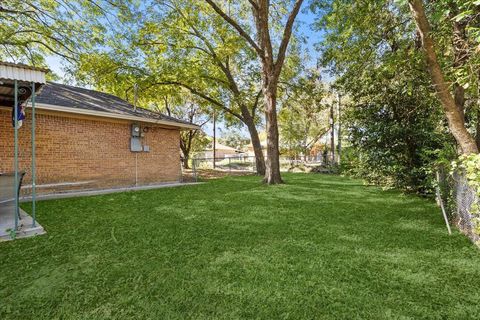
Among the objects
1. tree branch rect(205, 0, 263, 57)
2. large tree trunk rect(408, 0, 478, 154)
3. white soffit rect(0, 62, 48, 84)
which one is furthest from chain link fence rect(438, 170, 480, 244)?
tree branch rect(205, 0, 263, 57)

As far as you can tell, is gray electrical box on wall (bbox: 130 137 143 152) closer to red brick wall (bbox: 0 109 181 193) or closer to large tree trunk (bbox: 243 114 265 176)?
red brick wall (bbox: 0 109 181 193)

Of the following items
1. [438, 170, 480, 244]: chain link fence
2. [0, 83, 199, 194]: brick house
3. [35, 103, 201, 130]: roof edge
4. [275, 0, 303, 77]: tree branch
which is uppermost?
[275, 0, 303, 77]: tree branch

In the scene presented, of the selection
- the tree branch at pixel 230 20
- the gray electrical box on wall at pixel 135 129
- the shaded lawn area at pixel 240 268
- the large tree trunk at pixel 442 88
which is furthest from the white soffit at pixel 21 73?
the tree branch at pixel 230 20

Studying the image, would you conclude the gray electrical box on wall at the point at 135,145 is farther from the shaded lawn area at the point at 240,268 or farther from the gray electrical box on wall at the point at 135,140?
the shaded lawn area at the point at 240,268

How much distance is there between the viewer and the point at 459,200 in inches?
159

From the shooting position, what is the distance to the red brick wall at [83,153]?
22.0ft

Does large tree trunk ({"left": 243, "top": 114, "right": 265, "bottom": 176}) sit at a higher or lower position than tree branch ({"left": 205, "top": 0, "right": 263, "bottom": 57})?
lower

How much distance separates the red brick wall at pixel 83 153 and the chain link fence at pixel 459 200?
8845 mm

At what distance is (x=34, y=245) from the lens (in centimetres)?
334

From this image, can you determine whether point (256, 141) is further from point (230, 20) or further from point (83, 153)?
point (83, 153)

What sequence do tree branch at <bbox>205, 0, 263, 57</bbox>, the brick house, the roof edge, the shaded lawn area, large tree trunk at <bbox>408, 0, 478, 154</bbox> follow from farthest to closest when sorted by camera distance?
tree branch at <bbox>205, 0, 263, 57</bbox> < the brick house < the roof edge < large tree trunk at <bbox>408, 0, 478, 154</bbox> < the shaded lawn area

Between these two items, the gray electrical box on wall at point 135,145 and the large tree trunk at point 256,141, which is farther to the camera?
the large tree trunk at point 256,141

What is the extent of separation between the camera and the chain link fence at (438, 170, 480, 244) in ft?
11.5

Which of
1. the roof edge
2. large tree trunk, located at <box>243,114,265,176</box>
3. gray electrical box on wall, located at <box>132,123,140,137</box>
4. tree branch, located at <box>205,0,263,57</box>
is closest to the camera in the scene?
the roof edge
